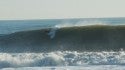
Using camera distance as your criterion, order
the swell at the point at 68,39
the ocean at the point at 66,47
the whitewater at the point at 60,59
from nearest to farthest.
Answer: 1. the whitewater at the point at 60,59
2. the ocean at the point at 66,47
3. the swell at the point at 68,39

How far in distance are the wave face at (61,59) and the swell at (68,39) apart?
5.29 feet

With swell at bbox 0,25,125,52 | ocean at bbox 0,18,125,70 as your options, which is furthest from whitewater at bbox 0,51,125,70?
swell at bbox 0,25,125,52

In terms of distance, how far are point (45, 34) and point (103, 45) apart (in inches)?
139

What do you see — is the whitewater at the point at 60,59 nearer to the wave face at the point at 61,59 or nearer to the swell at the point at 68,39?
the wave face at the point at 61,59

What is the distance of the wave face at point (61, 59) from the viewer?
16.3m

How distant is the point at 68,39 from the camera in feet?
67.3

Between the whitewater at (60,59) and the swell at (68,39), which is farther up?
the whitewater at (60,59)

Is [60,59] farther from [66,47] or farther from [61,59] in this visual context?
[66,47]

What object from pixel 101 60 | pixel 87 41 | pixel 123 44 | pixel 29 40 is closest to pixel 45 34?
pixel 29 40

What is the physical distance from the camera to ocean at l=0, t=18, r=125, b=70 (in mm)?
16578

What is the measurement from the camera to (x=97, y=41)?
65.0 feet

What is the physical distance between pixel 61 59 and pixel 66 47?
9.17 ft

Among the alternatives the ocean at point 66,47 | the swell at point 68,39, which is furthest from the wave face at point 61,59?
the swell at point 68,39

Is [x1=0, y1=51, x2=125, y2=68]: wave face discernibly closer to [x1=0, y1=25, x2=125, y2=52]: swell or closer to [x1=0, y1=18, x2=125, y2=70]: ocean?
[x1=0, y1=18, x2=125, y2=70]: ocean
